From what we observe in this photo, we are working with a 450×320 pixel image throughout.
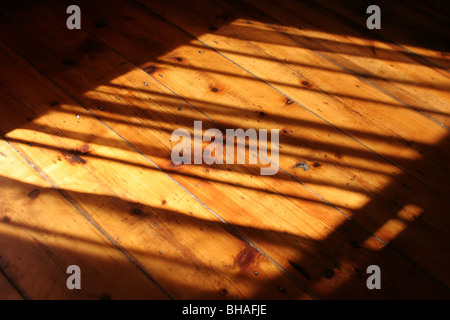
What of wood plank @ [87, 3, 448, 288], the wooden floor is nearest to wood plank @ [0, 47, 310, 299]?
the wooden floor

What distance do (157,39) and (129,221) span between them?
1.07 meters

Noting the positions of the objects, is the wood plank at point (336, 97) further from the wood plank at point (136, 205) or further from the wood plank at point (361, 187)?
the wood plank at point (136, 205)

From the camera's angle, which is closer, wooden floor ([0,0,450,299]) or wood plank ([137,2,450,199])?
wooden floor ([0,0,450,299])

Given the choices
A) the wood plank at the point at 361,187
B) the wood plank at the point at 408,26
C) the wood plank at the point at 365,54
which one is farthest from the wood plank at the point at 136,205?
the wood plank at the point at 408,26

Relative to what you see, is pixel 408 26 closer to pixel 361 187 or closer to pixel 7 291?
pixel 361 187

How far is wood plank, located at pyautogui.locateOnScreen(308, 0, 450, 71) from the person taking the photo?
1967mm

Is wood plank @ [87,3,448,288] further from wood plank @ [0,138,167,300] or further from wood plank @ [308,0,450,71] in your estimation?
wood plank @ [308,0,450,71]

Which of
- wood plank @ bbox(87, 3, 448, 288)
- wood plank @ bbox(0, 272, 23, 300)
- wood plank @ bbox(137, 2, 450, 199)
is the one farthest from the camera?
wood plank @ bbox(137, 2, 450, 199)

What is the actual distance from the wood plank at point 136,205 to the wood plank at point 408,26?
1506 mm

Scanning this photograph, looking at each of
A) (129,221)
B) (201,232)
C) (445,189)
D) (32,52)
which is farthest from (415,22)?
(32,52)

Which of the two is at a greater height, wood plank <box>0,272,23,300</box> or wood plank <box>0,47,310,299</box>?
wood plank <box>0,47,310,299</box>

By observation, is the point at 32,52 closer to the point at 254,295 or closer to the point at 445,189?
the point at 254,295

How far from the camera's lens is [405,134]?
1.60m

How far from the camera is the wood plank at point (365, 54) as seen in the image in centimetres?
175
